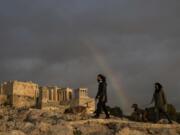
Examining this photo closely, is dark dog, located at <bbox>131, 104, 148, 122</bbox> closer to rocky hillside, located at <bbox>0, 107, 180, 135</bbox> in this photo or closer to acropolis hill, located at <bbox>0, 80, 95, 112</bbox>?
rocky hillside, located at <bbox>0, 107, 180, 135</bbox>

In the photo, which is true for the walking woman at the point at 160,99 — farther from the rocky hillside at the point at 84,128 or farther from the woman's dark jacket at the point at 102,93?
the woman's dark jacket at the point at 102,93

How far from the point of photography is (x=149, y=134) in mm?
24578

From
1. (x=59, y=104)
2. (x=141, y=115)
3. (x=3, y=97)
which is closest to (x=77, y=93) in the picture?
(x=59, y=104)

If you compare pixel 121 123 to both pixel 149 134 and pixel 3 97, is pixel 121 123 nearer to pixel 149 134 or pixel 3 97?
pixel 149 134

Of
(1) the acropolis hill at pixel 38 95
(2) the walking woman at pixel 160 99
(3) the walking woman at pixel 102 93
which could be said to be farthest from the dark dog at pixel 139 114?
(1) the acropolis hill at pixel 38 95

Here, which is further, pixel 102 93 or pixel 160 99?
pixel 160 99

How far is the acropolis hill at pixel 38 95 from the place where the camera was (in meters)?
164

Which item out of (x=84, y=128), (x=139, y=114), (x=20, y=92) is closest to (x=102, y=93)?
(x=84, y=128)

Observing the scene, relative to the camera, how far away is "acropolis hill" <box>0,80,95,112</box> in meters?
164

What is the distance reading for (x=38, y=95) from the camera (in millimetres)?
175000

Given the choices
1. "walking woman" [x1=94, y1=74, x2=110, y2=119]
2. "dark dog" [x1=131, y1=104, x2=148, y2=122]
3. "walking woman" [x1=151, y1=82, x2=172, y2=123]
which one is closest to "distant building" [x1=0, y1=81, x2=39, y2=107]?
"dark dog" [x1=131, y1=104, x2=148, y2=122]

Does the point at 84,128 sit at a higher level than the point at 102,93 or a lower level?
lower

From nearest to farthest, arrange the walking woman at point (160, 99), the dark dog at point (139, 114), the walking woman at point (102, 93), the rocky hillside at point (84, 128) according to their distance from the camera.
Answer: the rocky hillside at point (84, 128), the walking woman at point (102, 93), the walking woman at point (160, 99), the dark dog at point (139, 114)

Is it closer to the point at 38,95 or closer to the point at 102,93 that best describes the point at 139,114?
the point at 102,93
